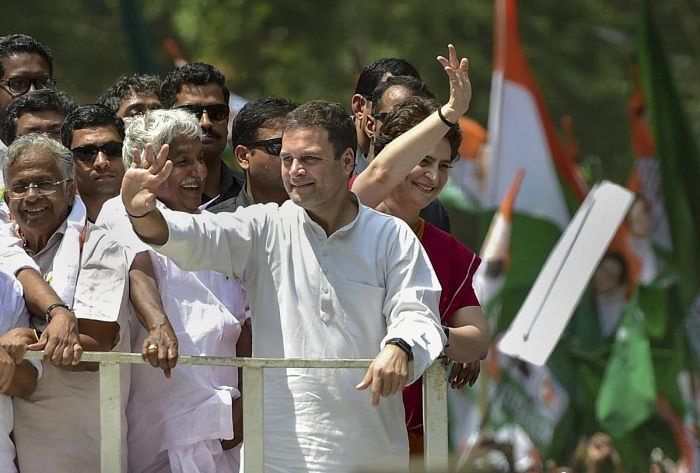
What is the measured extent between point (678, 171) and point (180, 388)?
10219 millimetres

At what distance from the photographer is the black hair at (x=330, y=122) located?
232 inches

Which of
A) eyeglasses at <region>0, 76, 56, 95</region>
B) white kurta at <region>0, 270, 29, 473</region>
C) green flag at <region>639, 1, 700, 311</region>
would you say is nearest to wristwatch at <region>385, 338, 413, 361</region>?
white kurta at <region>0, 270, 29, 473</region>

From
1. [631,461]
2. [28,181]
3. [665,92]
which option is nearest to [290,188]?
[28,181]

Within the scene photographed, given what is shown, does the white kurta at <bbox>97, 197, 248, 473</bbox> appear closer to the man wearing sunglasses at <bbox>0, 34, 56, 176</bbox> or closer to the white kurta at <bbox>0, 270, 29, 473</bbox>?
the white kurta at <bbox>0, 270, 29, 473</bbox>

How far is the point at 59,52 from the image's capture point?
1149 inches

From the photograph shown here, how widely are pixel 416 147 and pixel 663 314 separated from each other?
30.1 feet

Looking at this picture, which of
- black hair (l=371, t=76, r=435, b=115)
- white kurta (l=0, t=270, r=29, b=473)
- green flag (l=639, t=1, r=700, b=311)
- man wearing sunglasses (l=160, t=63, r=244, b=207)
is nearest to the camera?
white kurta (l=0, t=270, r=29, b=473)

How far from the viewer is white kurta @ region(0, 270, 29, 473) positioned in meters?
5.81

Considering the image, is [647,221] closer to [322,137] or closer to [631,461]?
[631,461]

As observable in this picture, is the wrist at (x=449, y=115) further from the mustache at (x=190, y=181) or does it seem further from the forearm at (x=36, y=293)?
the forearm at (x=36, y=293)

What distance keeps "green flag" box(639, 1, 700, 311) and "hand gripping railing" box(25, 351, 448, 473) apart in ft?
32.5

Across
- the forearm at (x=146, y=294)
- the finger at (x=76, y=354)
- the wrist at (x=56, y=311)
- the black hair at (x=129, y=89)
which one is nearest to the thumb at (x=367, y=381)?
the forearm at (x=146, y=294)

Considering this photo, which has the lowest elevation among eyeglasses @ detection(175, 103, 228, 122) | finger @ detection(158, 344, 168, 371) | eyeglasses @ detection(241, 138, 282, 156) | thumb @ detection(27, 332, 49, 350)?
finger @ detection(158, 344, 168, 371)

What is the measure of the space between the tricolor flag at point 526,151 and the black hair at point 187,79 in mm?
8071
